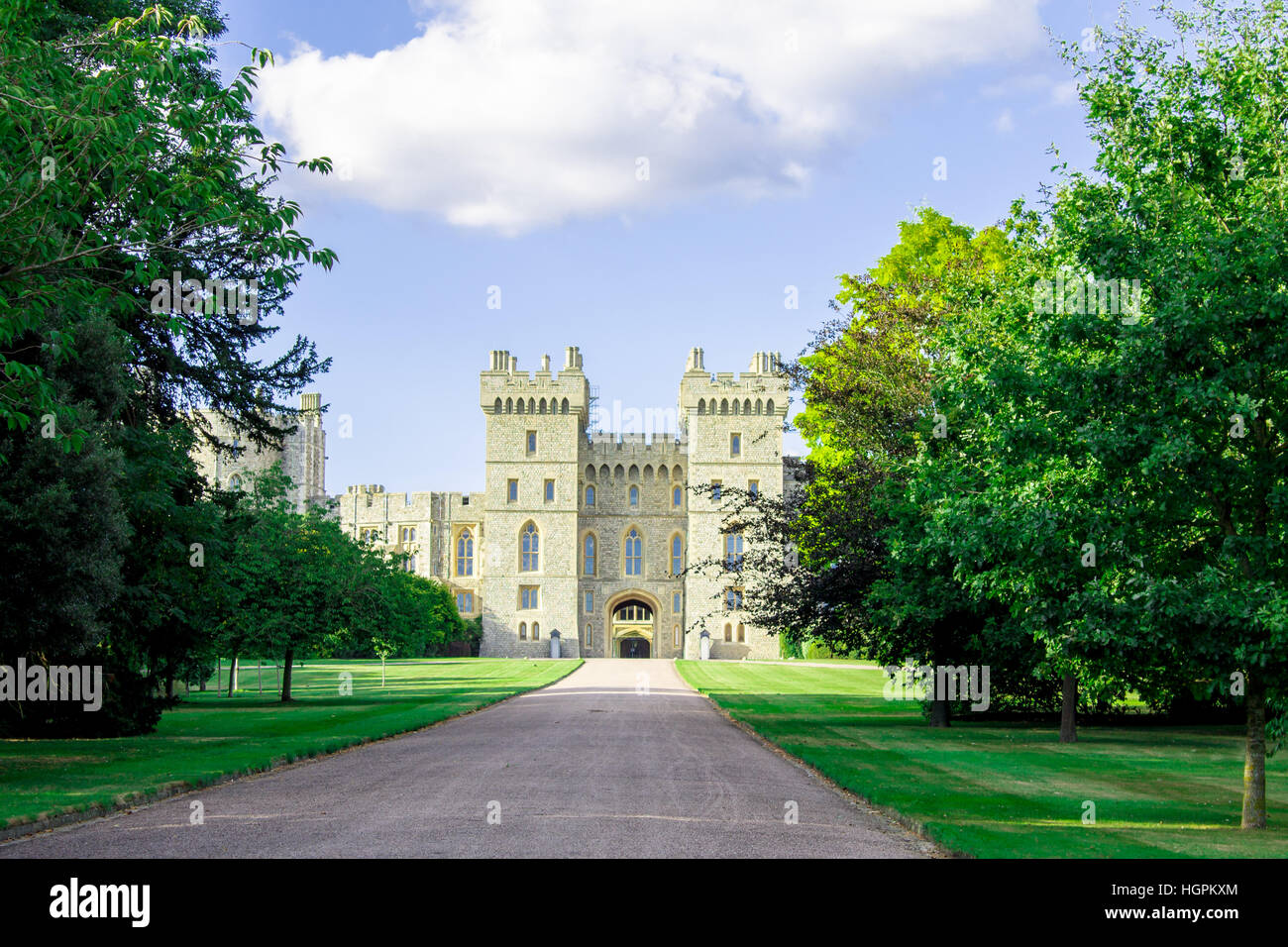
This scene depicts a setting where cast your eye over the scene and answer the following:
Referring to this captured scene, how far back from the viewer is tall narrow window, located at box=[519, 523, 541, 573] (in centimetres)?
7200

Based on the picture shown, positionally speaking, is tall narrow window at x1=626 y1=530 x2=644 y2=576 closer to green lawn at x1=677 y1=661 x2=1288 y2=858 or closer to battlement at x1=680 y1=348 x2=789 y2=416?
battlement at x1=680 y1=348 x2=789 y2=416

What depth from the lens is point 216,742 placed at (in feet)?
62.6

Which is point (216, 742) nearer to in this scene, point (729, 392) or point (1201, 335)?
point (1201, 335)

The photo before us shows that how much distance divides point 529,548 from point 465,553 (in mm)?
10793

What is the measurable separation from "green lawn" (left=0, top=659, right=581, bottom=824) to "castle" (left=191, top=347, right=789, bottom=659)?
2954cm

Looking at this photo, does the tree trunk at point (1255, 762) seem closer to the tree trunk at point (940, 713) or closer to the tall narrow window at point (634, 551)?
the tree trunk at point (940, 713)

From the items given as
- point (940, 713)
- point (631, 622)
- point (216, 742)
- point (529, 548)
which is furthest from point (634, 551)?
point (216, 742)

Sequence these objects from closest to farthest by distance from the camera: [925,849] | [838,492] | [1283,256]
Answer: [925,849] < [1283,256] < [838,492]

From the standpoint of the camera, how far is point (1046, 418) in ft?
39.3

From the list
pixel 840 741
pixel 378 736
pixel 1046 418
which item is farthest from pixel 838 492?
pixel 1046 418

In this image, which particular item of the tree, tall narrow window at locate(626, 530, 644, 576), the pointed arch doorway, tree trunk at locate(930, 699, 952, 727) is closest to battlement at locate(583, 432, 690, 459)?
tall narrow window at locate(626, 530, 644, 576)
